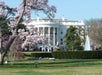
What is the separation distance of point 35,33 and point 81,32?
83.9 metres

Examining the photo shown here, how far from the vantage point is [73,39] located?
115125 mm

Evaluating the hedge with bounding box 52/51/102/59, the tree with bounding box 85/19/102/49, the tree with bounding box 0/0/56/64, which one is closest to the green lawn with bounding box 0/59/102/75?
the tree with bounding box 0/0/56/64

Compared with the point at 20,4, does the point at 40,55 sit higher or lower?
lower

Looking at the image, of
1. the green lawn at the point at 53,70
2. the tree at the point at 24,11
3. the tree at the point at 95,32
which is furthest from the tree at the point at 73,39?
the green lawn at the point at 53,70

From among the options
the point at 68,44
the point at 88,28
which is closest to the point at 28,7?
the point at 68,44

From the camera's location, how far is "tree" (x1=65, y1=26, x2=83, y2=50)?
359 feet

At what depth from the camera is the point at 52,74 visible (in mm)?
22922

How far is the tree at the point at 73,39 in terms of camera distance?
359 ft

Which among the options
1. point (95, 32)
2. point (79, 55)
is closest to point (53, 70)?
point (79, 55)

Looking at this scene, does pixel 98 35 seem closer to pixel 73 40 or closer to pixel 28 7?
pixel 73 40

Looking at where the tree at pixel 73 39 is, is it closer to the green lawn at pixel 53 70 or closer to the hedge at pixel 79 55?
the hedge at pixel 79 55

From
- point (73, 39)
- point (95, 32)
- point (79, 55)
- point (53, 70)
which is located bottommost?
point (53, 70)

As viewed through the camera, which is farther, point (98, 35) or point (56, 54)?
point (98, 35)

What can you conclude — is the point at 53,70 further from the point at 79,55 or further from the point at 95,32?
the point at 95,32
